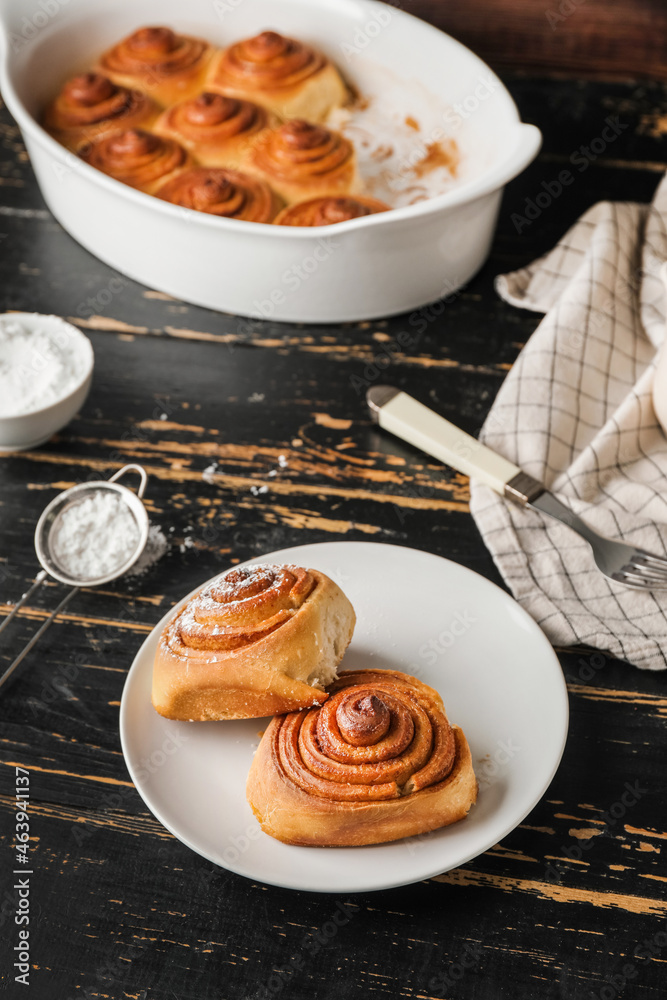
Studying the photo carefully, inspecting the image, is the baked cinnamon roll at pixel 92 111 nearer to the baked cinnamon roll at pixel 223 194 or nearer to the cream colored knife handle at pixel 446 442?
the baked cinnamon roll at pixel 223 194

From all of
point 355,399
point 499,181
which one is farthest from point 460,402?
point 499,181

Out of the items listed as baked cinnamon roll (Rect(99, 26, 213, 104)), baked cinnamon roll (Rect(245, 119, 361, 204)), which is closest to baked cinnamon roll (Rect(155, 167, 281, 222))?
baked cinnamon roll (Rect(245, 119, 361, 204))

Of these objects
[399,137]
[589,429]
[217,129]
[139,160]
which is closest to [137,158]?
[139,160]

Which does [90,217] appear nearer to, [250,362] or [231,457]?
[250,362]

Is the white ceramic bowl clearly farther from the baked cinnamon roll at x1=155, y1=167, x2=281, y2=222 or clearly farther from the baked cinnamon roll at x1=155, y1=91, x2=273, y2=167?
the baked cinnamon roll at x1=155, y1=91, x2=273, y2=167

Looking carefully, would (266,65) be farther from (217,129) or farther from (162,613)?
(162,613)
